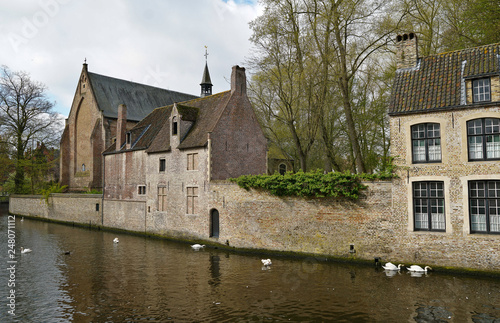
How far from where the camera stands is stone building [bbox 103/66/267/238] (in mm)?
21250

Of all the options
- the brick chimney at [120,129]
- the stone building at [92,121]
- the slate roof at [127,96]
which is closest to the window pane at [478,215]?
the brick chimney at [120,129]

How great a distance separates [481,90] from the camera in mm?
13148

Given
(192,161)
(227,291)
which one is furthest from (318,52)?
(227,291)

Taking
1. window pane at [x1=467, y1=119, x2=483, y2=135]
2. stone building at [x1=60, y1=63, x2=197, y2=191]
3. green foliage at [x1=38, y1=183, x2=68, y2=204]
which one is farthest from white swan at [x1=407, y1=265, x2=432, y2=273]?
green foliage at [x1=38, y1=183, x2=68, y2=204]

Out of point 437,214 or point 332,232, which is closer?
point 437,214

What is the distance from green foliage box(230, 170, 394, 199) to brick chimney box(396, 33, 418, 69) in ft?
17.5

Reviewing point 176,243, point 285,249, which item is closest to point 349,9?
point 285,249

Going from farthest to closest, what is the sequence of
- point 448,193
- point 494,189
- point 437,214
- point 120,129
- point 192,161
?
point 120,129 < point 192,161 < point 437,214 < point 448,193 < point 494,189

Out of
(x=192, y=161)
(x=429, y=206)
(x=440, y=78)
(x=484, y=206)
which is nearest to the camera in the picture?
(x=484, y=206)

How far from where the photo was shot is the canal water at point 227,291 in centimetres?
962

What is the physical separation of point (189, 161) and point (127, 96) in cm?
2454

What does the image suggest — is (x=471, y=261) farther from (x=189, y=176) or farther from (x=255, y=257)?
(x=189, y=176)

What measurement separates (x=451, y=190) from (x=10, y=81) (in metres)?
44.0

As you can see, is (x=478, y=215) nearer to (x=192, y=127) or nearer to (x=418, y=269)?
(x=418, y=269)
